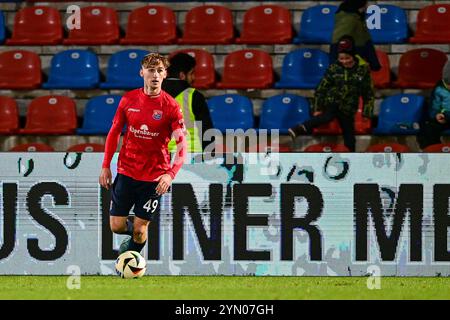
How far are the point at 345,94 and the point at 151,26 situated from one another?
3.16 m

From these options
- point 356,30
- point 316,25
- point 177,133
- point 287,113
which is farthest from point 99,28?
point 177,133

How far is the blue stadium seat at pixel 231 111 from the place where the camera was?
1246 centimetres

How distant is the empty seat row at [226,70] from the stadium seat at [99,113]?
33 centimetres

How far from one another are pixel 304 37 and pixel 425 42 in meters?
1.45

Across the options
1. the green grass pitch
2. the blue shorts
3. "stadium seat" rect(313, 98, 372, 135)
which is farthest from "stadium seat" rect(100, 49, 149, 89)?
the blue shorts

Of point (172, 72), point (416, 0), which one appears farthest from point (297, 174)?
point (416, 0)

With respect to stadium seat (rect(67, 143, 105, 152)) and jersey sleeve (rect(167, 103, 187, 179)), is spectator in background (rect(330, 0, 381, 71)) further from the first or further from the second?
jersey sleeve (rect(167, 103, 187, 179))

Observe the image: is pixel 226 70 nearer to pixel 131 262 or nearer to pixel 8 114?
pixel 8 114

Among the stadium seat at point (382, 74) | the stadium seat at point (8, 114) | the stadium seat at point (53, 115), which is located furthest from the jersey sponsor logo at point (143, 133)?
the stadium seat at point (382, 74)

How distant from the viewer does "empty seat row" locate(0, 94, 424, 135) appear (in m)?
12.4

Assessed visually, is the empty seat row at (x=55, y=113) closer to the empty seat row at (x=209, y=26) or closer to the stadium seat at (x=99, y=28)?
the empty seat row at (x=209, y=26)

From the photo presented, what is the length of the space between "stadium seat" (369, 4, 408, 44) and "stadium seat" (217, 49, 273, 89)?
1.38 meters

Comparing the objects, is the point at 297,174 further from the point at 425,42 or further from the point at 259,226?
the point at 425,42
